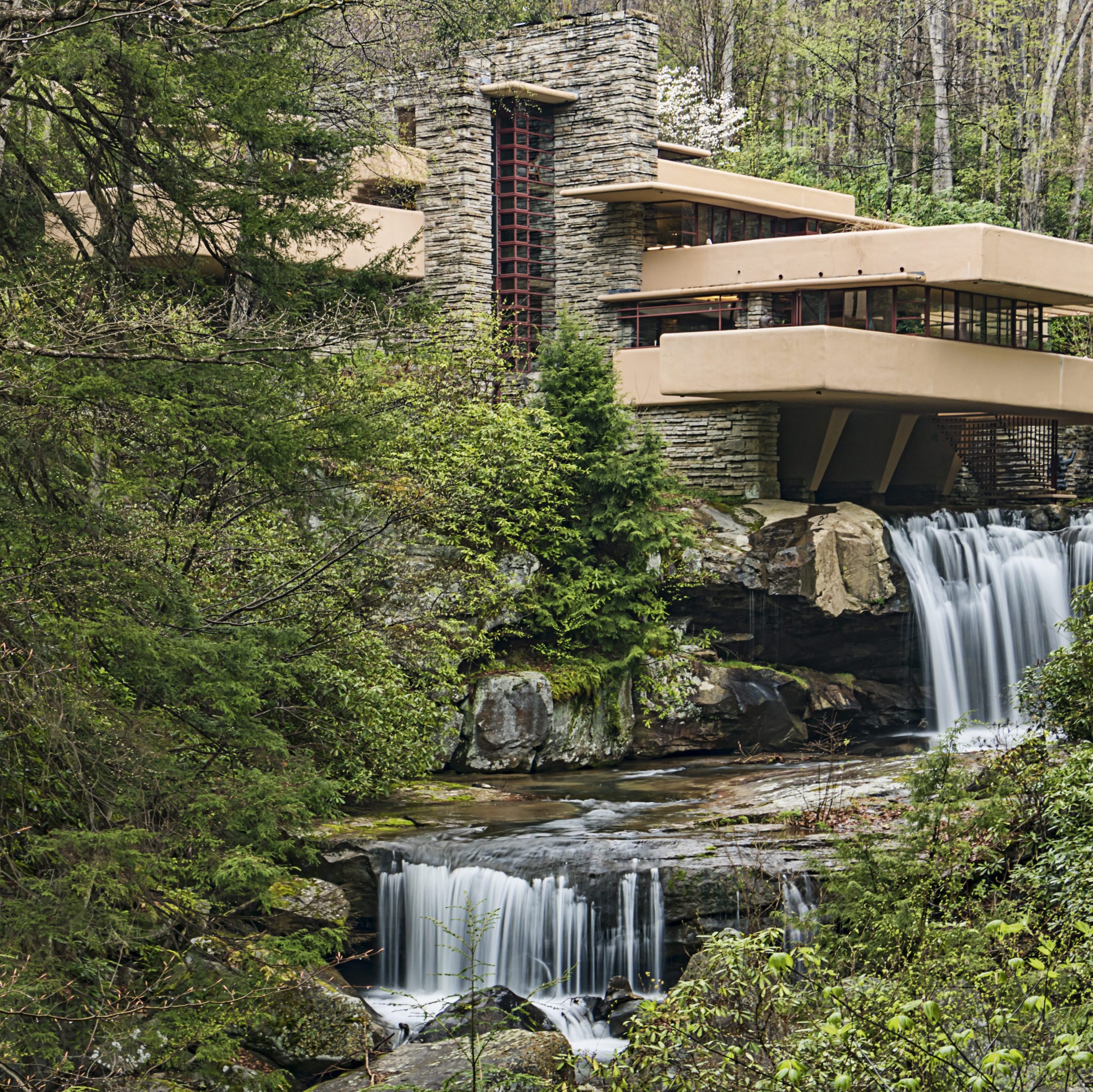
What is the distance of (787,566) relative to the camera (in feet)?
74.7

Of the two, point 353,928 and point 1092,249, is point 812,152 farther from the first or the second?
point 353,928

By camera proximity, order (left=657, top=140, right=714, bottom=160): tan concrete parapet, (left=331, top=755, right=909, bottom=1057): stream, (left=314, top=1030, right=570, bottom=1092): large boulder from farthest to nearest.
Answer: (left=657, top=140, right=714, bottom=160): tan concrete parapet
(left=331, top=755, right=909, bottom=1057): stream
(left=314, top=1030, right=570, bottom=1092): large boulder

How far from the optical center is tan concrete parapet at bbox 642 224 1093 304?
2419 cm

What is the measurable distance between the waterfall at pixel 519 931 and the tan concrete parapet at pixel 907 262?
14.6 meters

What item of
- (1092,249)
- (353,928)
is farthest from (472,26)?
(1092,249)

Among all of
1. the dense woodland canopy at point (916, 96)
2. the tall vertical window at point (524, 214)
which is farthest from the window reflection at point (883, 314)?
the dense woodland canopy at point (916, 96)

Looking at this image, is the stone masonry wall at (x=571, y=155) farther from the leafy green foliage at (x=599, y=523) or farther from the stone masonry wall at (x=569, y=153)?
the leafy green foliage at (x=599, y=523)

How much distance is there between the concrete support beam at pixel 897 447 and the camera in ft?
93.6

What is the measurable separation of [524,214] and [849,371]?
9.10 metres

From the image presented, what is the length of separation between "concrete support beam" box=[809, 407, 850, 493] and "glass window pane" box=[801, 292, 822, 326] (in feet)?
5.63

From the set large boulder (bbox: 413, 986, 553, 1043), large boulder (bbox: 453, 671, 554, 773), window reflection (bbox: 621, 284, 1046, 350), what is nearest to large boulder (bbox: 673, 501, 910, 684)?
large boulder (bbox: 453, 671, 554, 773)

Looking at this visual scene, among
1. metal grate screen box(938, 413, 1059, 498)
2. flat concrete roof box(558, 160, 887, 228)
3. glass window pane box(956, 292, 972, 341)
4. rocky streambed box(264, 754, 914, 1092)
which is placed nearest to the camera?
rocky streambed box(264, 754, 914, 1092)

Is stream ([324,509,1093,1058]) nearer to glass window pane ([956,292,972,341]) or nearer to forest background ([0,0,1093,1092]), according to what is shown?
forest background ([0,0,1093,1092])

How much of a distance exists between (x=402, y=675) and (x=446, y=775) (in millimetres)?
3056
